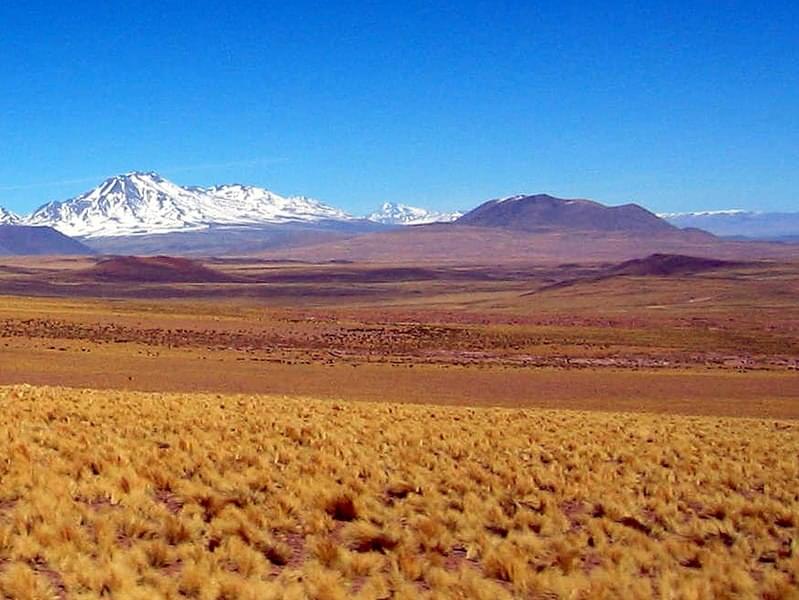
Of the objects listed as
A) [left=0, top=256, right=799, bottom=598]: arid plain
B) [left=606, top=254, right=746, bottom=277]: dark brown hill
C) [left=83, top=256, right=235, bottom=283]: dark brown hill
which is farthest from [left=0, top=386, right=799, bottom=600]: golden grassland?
[left=83, top=256, right=235, bottom=283]: dark brown hill

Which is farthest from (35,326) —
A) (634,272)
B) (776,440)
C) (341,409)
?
(634,272)

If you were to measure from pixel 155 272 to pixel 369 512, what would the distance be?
525ft

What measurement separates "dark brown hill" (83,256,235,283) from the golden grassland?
143m

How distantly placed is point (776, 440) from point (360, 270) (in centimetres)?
16519

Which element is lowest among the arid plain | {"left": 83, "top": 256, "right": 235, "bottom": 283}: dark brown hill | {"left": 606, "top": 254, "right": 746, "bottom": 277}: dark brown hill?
{"left": 83, "top": 256, "right": 235, "bottom": 283}: dark brown hill

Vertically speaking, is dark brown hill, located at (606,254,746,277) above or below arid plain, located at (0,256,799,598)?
below

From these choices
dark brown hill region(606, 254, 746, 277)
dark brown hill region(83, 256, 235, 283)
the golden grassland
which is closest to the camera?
the golden grassland

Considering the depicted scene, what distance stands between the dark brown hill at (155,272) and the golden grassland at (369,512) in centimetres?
14262

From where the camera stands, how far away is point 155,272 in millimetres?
163750

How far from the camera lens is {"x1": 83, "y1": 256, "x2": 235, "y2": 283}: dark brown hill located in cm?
15575

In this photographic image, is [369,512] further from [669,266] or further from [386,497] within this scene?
[669,266]

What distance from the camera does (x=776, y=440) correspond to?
16.8m

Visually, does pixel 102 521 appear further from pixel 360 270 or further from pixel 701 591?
pixel 360 270

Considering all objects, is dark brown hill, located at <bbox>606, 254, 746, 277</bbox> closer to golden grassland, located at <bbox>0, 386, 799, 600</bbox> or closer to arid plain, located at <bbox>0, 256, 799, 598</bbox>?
arid plain, located at <bbox>0, 256, 799, 598</bbox>
